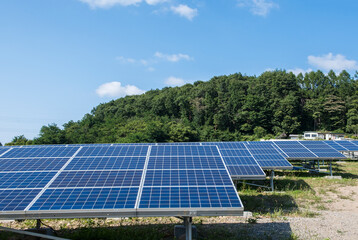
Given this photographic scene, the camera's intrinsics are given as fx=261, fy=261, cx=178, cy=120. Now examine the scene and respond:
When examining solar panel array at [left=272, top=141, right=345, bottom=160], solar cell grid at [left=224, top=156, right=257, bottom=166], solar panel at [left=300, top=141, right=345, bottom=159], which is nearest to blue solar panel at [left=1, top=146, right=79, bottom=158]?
solar cell grid at [left=224, top=156, right=257, bottom=166]

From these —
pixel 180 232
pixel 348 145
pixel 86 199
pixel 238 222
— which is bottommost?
pixel 238 222

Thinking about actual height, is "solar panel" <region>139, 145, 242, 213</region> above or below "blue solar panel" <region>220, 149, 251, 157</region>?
above

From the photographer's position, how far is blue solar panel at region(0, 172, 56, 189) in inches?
347

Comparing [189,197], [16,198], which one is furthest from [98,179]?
[189,197]

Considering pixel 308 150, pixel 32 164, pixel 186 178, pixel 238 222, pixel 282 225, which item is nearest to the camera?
pixel 186 178

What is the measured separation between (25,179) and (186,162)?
19.6 feet

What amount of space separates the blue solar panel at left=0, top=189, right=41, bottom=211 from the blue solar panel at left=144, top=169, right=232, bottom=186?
3526 mm

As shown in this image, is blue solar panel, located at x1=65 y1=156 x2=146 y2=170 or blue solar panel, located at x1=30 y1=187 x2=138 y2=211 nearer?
blue solar panel, located at x1=30 y1=187 x2=138 y2=211

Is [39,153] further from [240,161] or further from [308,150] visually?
[308,150]

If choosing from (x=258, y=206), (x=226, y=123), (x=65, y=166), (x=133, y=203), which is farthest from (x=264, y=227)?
(x=226, y=123)

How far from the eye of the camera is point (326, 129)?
252 feet

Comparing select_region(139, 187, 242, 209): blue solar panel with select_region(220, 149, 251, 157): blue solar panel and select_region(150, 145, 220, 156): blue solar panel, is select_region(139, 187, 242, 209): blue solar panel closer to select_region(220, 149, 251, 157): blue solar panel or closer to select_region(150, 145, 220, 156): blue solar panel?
select_region(150, 145, 220, 156): blue solar panel

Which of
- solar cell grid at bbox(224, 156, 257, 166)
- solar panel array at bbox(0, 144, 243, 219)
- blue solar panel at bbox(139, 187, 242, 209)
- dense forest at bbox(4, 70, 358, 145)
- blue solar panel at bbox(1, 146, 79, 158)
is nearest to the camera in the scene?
solar panel array at bbox(0, 144, 243, 219)

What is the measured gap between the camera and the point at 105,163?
10.8 m
